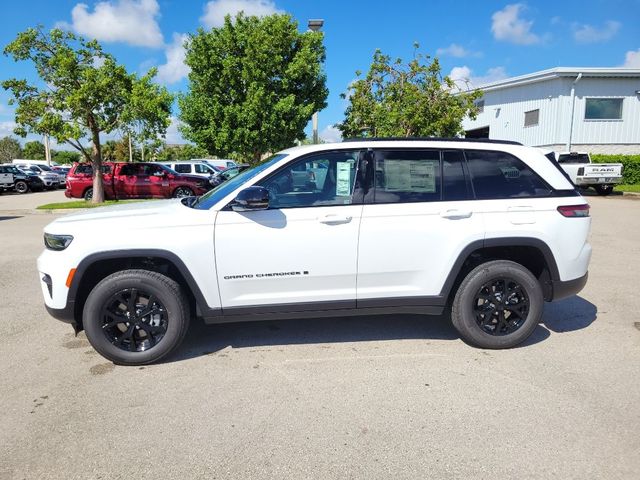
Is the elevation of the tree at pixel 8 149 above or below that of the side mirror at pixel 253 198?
above

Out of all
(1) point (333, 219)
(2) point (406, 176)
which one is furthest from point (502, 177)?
(1) point (333, 219)

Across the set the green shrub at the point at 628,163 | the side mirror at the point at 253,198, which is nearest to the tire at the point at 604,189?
the green shrub at the point at 628,163

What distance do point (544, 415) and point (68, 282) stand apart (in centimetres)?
356

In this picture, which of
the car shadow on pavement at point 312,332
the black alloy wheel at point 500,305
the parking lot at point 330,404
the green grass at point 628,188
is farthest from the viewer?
the green grass at point 628,188

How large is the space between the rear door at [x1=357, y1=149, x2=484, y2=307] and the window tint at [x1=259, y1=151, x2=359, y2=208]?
8.6 inches

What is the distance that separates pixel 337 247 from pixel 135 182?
16335 millimetres

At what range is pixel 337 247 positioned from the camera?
12.3ft

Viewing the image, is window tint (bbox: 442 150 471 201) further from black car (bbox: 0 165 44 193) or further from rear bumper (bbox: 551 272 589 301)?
black car (bbox: 0 165 44 193)

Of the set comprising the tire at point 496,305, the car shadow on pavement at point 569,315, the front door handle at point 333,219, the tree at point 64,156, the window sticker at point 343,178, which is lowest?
the car shadow on pavement at point 569,315

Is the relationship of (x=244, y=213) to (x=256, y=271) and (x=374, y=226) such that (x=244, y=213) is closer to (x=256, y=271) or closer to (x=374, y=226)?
(x=256, y=271)

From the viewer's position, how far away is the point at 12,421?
3039mm

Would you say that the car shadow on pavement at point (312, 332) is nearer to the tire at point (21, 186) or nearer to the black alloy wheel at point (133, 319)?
the black alloy wheel at point (133, 319)

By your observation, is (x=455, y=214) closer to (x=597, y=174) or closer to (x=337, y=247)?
(x=337, y=247)

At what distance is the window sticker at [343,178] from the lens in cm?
389
